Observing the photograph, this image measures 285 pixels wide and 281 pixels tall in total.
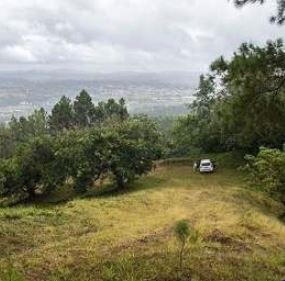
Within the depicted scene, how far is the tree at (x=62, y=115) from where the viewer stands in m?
92.9

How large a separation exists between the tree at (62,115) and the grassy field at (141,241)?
57.8 meters

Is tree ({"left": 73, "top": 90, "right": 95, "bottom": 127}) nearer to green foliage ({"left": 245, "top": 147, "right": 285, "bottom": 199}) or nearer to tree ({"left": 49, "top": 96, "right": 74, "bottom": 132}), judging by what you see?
tree ({"left": 49, "top": 96, "right": 74, "bottom": 132})

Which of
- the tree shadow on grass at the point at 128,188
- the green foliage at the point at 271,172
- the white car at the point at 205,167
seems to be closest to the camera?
the green foliage at the point at 271,172

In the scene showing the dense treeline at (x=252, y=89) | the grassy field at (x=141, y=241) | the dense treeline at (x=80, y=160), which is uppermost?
the dense treeline at (x=252, y=89)

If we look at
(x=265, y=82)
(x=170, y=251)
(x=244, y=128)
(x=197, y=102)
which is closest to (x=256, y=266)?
(x=170, y=251)

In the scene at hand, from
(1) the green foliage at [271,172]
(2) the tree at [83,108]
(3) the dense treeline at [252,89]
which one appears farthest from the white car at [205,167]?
(2) the tree at [83,108]

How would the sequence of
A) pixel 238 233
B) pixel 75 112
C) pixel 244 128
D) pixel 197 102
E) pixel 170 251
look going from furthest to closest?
pixel 75 112 < pixel 197 102 < pixel 238 233 < pixel 170 251 < pixel 244 128

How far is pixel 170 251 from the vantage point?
1593cm

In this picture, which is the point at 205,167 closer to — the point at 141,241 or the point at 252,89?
Result: the point at 141,241

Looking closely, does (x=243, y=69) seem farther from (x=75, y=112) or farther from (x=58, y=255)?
(x=75, y=112)

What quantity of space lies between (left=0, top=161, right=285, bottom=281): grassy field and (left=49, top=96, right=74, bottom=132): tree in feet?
190

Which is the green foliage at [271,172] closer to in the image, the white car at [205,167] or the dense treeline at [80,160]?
the dense treeline at [80,160]

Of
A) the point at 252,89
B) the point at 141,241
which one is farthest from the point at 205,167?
the point at 252,89

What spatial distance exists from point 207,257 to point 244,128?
3474 millimetres
